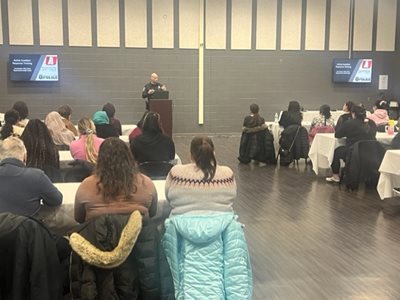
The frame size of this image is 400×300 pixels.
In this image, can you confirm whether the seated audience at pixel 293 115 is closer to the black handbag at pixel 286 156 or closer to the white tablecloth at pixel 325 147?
the black handbag at pixel 286 156

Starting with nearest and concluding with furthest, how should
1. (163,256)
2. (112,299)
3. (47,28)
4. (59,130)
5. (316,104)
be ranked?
(112,299) → (163,256) → (59,130) → (47,28) → (316,104)

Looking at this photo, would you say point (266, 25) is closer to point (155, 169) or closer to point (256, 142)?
point (256, 142)

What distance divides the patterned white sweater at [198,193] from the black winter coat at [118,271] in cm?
46

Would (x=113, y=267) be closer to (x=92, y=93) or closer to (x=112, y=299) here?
(x=112, y=299)

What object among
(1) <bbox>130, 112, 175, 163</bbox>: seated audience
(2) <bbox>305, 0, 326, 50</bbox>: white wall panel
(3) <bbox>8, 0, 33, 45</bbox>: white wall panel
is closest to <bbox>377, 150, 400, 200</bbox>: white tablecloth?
(1) <bbox>130, 112, 175, 163</bbox>: seated audience

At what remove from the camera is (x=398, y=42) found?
13922mm

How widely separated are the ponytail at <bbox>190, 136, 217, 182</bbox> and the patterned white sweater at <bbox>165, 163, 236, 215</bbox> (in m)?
0.03

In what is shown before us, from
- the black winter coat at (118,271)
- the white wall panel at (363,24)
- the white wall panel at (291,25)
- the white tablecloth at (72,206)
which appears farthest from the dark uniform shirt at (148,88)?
the black winter coat at (118,271)

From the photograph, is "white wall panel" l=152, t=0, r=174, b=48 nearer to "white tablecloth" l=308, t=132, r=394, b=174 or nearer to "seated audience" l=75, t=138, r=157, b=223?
"white tablecloth" l=308, t=132, r=394, b=174

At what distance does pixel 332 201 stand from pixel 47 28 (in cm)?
851

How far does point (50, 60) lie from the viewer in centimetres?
1221

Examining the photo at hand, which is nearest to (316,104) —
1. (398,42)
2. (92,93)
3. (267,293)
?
(398,42)

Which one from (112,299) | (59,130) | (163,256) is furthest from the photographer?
(59,130)

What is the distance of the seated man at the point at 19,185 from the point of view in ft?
Answer: 10.0
